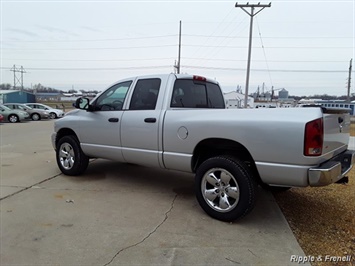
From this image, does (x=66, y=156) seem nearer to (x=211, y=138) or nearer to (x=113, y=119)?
(x=113, y=119)

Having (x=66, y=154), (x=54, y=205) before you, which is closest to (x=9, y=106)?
(x=66, y=154)

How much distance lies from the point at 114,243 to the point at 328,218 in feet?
9.38

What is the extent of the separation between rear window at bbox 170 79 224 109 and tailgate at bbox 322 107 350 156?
2123 mm

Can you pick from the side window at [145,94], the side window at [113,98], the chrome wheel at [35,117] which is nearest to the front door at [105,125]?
the side window at [113,98]

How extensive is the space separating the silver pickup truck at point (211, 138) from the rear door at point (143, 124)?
2 centimetres

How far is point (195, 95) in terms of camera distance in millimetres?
4973

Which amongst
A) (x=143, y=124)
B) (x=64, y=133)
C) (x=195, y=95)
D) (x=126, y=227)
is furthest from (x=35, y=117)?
(x=126, y=227)

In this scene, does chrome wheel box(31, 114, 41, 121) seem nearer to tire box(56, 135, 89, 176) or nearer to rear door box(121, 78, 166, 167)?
tire box(56, 135, 89, 176)

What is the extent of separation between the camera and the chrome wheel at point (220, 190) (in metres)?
3.75

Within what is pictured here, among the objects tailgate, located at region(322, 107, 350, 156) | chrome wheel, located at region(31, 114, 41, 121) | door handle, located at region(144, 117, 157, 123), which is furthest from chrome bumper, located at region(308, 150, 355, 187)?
chrome wheel, located at region(31, 114, 41, 121)

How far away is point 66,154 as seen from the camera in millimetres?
6027

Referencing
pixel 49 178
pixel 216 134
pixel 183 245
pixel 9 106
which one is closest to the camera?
pixel 183 245

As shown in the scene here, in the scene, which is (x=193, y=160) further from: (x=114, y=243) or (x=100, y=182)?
(x=100, y=182)

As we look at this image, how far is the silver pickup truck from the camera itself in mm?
3266
